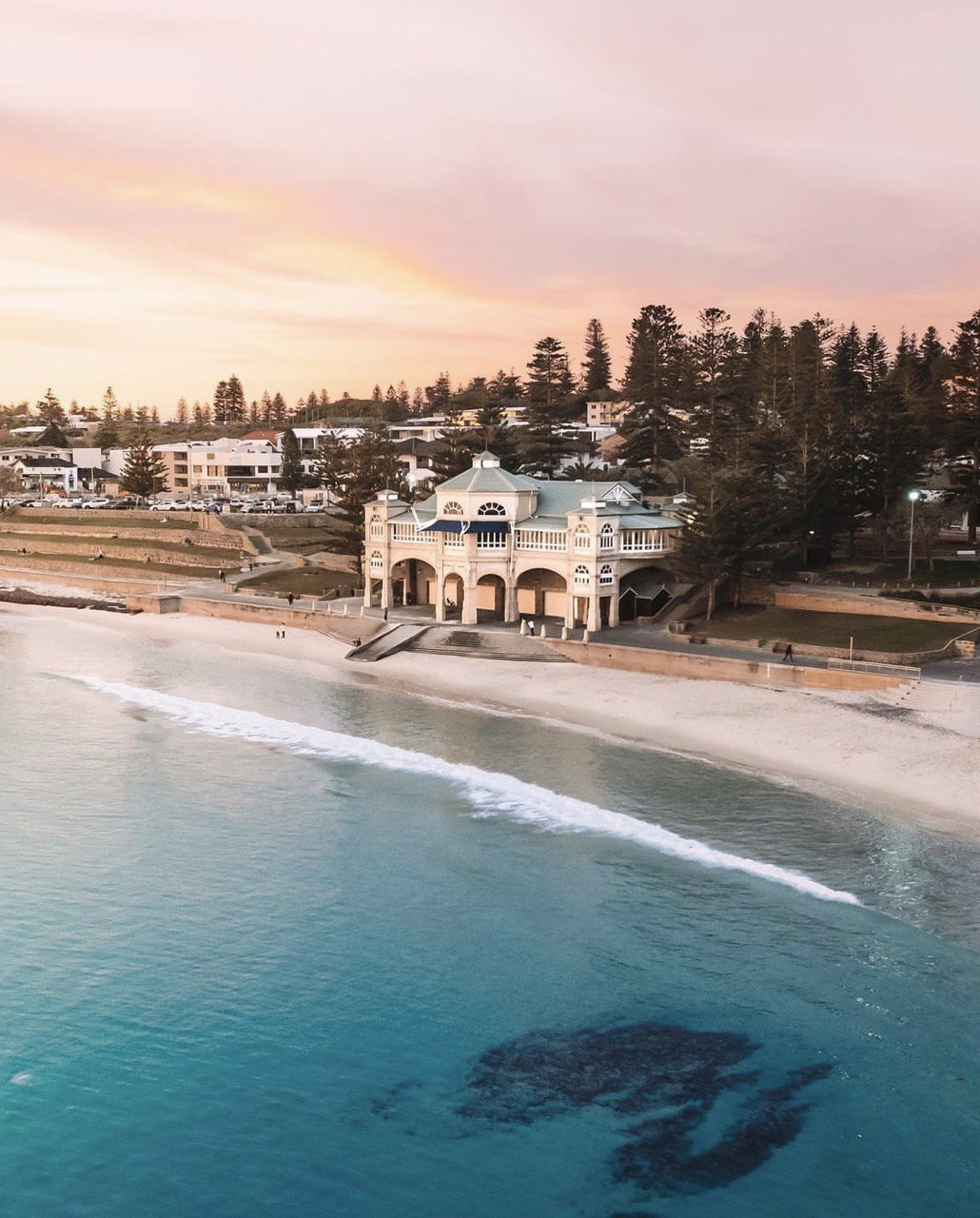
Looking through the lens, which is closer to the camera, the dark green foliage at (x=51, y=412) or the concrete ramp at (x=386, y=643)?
the concrete ramp at (x=386, y=643)

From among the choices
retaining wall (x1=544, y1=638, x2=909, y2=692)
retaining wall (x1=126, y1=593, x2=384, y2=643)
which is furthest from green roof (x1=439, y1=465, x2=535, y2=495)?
retaining wall (x1=544, y1=638, x2=909, y2=692)

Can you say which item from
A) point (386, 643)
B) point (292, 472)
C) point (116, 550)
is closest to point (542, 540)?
point (386, 643)

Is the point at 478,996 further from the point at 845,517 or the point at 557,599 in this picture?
the point at 845,517

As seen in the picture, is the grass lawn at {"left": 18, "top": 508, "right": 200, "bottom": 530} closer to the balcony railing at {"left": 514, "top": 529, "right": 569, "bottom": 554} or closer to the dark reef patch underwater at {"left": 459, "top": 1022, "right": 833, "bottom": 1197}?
the balcony railing at {"left": 514, "top": 529, "right": 569, "bottom": 554}

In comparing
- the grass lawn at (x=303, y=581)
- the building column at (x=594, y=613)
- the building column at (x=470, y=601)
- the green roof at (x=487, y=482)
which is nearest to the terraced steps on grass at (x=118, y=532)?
the grass lawn at (x=303, y=581)

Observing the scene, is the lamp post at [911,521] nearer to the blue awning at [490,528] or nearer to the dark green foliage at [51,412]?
the blue awning at [490,528]

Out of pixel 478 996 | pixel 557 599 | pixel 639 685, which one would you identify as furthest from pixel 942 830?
pixel 557 599

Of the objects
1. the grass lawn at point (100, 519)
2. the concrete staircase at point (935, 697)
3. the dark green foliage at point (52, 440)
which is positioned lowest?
the concrete staircase at point (935, 697)
